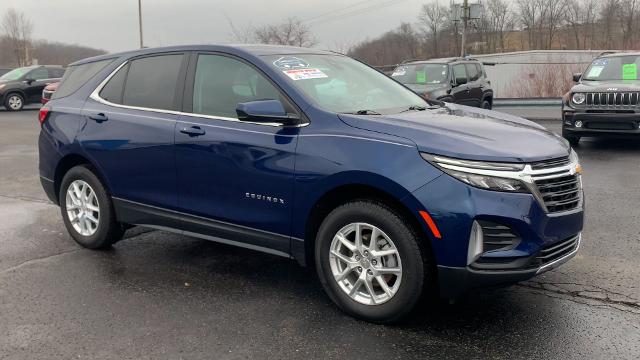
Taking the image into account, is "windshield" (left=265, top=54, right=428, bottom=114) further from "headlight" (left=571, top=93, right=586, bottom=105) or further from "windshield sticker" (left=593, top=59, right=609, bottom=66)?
"windshield sticker" (left=593, top=59, right=609, bottom=66)

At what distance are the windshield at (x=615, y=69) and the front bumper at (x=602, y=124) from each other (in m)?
1.10

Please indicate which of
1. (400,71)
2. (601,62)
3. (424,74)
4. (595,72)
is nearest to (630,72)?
(595,72)

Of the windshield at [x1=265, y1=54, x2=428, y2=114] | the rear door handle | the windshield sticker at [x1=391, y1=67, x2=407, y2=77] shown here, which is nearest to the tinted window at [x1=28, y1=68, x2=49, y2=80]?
the windshield sticker at [x1=391, y1=67, x2=407, y2=77]

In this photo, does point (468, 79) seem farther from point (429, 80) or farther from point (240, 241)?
point (240, 241)

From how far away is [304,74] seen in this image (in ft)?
13.7

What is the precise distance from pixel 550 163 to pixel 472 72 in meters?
11.9

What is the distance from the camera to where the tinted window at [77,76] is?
526 cm

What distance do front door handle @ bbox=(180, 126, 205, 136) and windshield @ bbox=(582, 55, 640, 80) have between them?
29.5 ft

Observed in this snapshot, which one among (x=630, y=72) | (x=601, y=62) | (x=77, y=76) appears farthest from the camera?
(x=601, y=62)

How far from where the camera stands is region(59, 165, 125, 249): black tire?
4.98 meters

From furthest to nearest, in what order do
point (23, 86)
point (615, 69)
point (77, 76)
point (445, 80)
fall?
point (23, 86), point (445, 80), point (615, 69), point (77, 76)

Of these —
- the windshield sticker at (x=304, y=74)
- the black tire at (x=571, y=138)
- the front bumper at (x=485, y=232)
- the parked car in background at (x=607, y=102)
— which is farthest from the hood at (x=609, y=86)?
the front bumper at (x=485, y=232)

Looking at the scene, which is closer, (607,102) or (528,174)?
(528,174)

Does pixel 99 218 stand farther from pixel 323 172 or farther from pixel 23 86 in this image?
pixel 23 86
